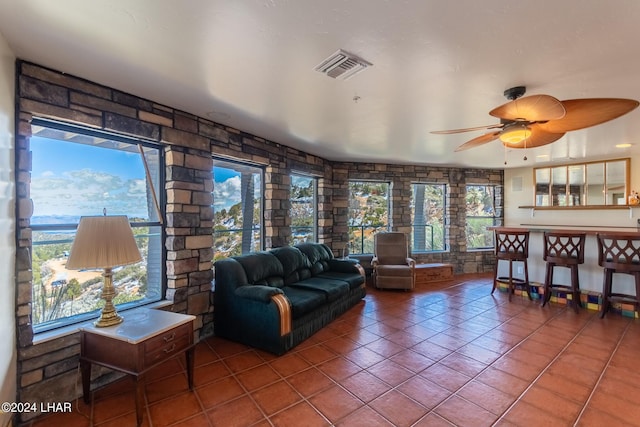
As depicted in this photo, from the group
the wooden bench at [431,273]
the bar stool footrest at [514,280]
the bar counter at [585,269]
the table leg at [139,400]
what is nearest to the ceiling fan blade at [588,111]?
the bar counter at [585,269]

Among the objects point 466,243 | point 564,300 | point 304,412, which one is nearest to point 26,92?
point 304,412

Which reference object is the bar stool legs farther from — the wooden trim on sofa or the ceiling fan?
the wooden trim on sofa

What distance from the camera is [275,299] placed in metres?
2.91

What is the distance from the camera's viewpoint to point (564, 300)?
14.8 feet

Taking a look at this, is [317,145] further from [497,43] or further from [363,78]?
[497,43]

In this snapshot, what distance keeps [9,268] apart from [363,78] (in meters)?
2.74

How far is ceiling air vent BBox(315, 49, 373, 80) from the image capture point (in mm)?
1969

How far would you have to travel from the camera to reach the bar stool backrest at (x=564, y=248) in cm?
408

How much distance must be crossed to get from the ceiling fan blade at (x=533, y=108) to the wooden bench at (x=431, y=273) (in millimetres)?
4053

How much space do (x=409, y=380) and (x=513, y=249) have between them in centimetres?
345

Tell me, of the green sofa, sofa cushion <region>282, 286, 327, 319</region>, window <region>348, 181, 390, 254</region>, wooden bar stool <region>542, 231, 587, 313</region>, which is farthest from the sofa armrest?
wooden bar stool <region>542, 231, 587, 313</region>

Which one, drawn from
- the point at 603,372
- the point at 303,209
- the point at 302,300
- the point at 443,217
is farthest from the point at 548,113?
the point at 443,217

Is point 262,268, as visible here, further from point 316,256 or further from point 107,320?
point 107,320

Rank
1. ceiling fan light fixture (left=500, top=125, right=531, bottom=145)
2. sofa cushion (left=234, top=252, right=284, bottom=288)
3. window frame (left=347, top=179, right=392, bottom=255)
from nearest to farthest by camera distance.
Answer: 1. ceiling fan light fixture (left=500, top=125, right=531, bottom=145)
2. sofa cushion (left=234, top=252, right=284, bottom=288)
3. window frame (left=347, top=179, right=392, bottom=255)
